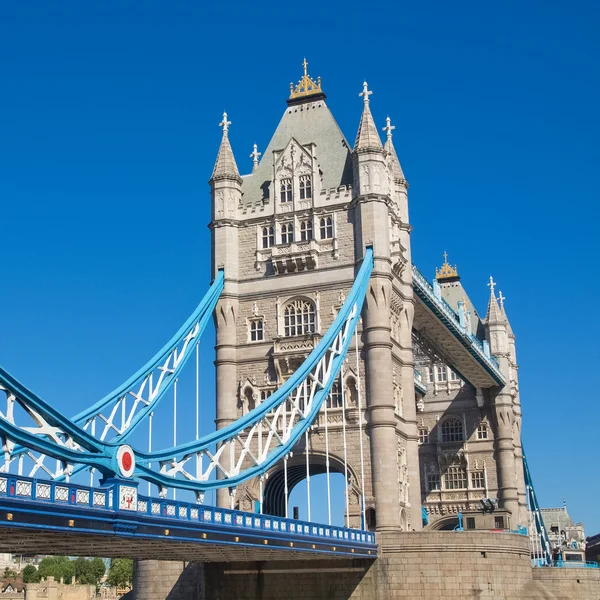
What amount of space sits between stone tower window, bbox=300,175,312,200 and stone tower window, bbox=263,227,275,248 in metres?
2.07

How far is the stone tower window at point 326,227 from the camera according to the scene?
47.5 metres

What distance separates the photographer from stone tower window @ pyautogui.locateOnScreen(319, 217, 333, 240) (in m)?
47.5

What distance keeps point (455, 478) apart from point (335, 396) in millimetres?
27397

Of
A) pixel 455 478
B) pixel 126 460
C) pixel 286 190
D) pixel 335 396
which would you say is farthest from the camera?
pixel 455 478

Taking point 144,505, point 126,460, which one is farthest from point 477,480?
point 126,460

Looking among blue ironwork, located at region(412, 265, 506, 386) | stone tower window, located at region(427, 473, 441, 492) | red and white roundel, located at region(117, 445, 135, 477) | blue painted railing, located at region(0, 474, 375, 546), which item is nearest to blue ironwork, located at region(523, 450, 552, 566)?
stone tower window, located at region(427, 473, 441, 492)

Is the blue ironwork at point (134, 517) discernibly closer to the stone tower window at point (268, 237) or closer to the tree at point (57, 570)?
the stone tower window at point (268, 237)

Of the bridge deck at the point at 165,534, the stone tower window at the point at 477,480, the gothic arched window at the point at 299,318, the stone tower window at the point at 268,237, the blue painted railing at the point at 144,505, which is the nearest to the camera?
the blue painted railing at the point at 144,505

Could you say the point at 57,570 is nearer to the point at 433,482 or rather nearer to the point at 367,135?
the point at 433,482

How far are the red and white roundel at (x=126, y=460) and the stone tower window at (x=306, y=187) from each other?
24.2 meters

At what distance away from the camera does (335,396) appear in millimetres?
45406

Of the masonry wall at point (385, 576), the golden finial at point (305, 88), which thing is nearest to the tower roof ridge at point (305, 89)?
the golden finial at point (305, 88)

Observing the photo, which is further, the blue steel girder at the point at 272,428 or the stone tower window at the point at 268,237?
the stone tower window at the point at 268,237

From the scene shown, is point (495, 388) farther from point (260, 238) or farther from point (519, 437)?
point (260, 238)
